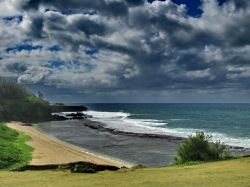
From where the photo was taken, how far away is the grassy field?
23781 mm

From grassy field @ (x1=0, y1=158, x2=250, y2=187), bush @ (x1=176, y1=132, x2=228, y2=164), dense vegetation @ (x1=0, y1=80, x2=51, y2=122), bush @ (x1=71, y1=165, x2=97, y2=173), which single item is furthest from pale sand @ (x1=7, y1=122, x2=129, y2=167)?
dense vegetation @ (x1=0, y1=80, x2=51, y2=122)

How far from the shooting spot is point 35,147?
62.7 m

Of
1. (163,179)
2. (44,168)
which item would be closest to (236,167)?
(163,179)

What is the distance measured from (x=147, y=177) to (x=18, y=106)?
130m

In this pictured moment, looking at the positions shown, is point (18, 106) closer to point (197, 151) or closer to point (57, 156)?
point (57, 156)

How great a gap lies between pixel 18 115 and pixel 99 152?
3456 inches

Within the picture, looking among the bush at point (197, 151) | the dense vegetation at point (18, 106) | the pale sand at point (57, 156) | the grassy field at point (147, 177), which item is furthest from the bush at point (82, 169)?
the dense vegetation at point (18, 106)

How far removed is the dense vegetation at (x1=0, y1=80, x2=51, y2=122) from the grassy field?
115m

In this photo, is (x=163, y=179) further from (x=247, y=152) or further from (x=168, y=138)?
(x=168, y=138)

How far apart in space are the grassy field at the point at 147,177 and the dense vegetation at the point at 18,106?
115282 millimetres

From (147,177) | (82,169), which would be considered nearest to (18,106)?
(82,169)

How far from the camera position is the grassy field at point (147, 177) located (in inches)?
936

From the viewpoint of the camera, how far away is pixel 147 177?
2658 cm

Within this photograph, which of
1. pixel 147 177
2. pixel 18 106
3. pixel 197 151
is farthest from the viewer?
pixel 18 106
